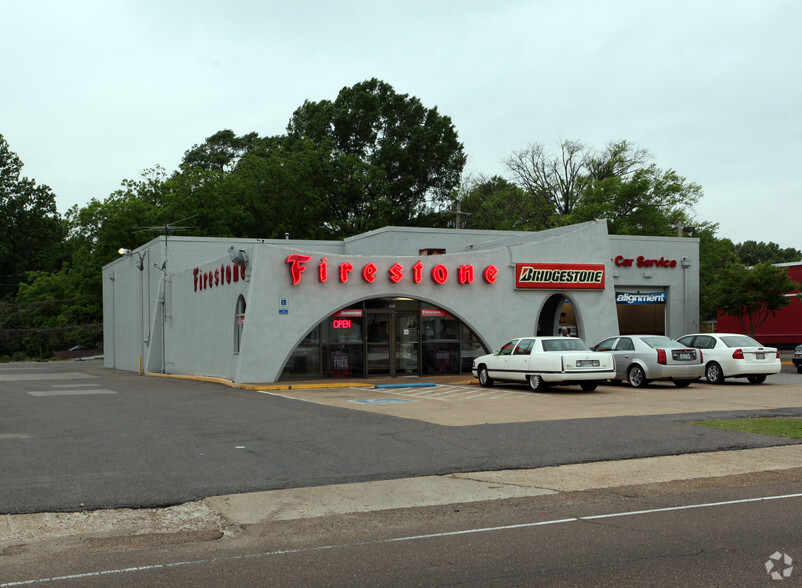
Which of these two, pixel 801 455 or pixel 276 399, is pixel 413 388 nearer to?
pixel 276 399

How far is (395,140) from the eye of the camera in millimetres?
62469

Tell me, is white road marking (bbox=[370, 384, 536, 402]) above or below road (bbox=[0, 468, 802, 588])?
below

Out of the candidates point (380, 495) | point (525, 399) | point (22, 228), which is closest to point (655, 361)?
point (525, 399)

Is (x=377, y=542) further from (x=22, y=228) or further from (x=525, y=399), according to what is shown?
(x=22, y=228)

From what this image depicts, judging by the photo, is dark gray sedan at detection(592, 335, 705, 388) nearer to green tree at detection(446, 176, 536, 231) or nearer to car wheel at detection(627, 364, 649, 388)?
car wheel at detection(627, 364, 649, 388)

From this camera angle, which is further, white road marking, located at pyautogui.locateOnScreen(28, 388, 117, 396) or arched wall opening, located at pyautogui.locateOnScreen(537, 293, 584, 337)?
arched wall opening, located at pyautogui.locateOnScreen(537, 293, 584, 337)

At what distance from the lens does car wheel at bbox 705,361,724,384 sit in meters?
24.5

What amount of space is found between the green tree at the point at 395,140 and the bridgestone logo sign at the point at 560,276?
98.0ft

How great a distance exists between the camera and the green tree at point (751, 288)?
39.3 metres

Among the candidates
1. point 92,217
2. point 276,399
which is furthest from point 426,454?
point 92,217

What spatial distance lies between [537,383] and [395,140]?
43457 mm

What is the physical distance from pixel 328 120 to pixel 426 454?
53.5 meters

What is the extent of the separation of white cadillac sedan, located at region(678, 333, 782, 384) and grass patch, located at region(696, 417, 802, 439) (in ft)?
30.3

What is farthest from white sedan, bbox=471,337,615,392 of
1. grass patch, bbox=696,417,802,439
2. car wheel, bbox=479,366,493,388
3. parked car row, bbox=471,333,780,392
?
grass patch, bbox=696,417,802,439
